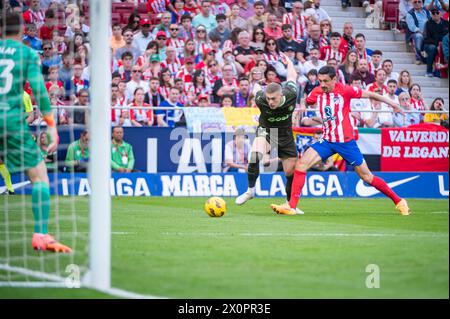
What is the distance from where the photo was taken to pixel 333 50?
21.0 metres

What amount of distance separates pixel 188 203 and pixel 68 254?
24.8 ft

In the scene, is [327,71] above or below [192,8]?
below

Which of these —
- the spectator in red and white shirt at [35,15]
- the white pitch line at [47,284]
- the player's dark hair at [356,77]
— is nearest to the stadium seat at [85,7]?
the spectator in red and white shirt at [35,15]

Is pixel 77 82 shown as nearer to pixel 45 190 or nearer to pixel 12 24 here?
pixel 12 24

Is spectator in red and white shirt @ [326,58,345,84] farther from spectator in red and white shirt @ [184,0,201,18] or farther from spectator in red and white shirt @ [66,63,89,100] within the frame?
spectator in red and white shirt @ [66,63,89,100]

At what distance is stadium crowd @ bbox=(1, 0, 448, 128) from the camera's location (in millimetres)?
17578

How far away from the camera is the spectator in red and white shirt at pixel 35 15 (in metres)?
18.5

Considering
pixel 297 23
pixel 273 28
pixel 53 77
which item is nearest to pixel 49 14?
pixel 53 77

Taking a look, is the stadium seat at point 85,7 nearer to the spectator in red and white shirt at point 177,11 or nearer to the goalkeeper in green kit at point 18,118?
the spectator in red and white shirt at point 177,11

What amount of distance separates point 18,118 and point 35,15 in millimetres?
10943

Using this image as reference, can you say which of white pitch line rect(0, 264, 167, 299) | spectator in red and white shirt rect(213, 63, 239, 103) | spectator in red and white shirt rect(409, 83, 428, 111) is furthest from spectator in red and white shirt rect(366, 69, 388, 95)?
white pitch line rect(0, 264, 167, 299)

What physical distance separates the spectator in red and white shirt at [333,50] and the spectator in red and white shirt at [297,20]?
69cm

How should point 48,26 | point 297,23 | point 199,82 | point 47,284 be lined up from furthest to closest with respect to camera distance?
point 297,23 → point 199,82 → point 48,26 → point 47,284

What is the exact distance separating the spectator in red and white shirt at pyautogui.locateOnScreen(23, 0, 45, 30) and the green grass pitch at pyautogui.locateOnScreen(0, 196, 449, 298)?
590 cm
